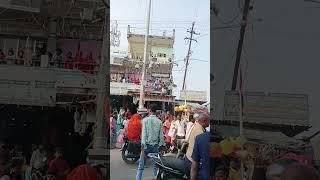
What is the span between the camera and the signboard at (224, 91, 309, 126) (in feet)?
8.70

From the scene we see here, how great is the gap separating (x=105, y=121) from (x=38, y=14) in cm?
88

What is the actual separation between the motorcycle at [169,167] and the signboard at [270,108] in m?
0.39

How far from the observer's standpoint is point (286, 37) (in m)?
2.71

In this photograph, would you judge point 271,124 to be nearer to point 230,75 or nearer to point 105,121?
point 230,75

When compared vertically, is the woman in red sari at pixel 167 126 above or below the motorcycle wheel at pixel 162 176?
above

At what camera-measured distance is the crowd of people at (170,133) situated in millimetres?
2615

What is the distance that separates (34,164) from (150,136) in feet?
3.33

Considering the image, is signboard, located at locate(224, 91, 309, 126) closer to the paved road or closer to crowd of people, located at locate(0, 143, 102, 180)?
the paved road

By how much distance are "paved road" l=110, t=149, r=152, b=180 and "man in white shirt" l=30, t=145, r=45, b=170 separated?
0.61 meters

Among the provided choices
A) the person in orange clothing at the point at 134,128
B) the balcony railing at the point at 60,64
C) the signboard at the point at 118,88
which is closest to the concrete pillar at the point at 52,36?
the balcony railing at the point at 60,64

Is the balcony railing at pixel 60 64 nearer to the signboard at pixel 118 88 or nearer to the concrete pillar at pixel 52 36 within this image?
the concrete pillar at pixel 52 36

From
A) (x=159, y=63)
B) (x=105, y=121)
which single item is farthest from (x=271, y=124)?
(x=105, y=121)

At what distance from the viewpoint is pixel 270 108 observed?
2.67 m

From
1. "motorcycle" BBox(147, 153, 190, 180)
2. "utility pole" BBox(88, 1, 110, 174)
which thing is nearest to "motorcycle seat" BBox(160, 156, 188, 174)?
"motorcycle" BBox(147, 153, 190, 180)
